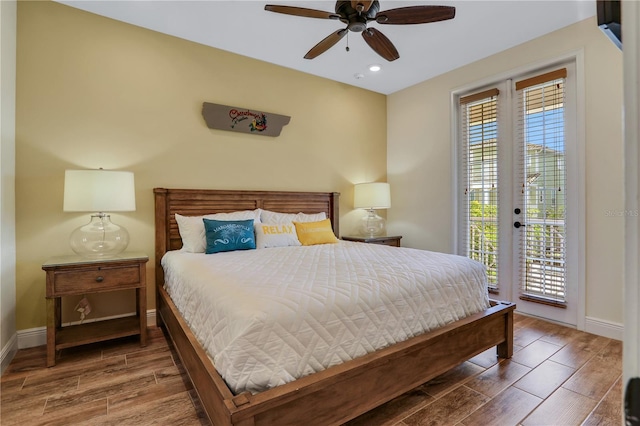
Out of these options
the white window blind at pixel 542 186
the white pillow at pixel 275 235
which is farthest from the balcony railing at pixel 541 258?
the white pillow at pixel 275 235

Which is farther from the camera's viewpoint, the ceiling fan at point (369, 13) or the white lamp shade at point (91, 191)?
the white lamp shade at point (91, 191)

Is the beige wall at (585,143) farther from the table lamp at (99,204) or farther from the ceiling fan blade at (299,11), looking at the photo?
the table lamp at (99,204)

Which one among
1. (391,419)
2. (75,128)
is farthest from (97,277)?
(391,419)

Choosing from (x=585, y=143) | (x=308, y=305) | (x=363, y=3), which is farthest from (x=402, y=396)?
(x=585, y=143)

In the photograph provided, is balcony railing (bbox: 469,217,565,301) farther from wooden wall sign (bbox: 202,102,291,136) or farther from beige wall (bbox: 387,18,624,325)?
wooden wall sign (bbox: 202,102,291,136)

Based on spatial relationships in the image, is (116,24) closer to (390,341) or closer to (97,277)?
(97,277)

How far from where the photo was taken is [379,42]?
252cm

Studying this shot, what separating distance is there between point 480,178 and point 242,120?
8.90 ft

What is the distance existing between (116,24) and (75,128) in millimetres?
1010

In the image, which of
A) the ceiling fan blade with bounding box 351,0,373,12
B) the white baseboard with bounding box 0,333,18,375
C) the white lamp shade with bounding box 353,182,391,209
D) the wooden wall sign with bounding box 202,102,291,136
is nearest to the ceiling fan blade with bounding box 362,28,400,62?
the ceiling fan blade with bounding box 351,0,373,12

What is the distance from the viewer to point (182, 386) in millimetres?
1985

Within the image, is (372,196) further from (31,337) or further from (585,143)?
(31,337)

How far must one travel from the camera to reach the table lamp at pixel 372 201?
162 inches

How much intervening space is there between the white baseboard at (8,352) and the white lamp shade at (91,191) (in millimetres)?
1021
